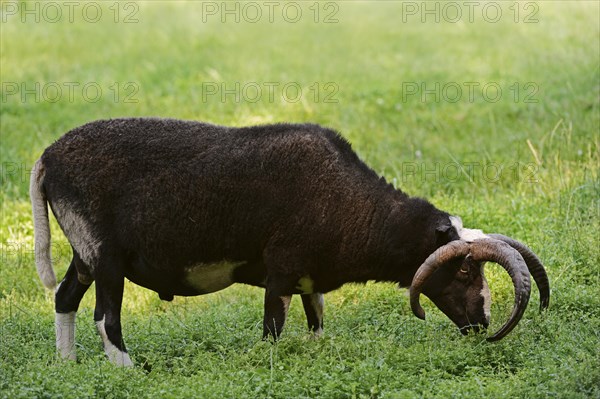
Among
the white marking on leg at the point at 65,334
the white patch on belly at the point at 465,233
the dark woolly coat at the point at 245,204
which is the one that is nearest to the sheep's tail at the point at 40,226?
the dark woolly coat at the point at 245,204

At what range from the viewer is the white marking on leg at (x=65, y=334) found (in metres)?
8.72

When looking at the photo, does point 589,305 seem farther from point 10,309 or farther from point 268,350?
point 10,309

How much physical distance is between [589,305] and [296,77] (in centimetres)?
946

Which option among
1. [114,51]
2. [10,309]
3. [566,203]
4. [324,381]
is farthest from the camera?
[114,51]

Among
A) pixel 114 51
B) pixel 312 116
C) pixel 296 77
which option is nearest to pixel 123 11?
pixel 114 51

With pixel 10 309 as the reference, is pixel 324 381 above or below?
above

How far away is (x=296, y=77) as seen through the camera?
17516 mm

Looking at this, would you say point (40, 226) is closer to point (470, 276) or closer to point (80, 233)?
point (80, 233)

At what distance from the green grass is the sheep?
1.55 feet

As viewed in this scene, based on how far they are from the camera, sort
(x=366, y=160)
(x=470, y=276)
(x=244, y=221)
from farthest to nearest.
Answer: (x=366, y=160) → (x=244, y=221) → (x=470, y=276)

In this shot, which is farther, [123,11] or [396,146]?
[123,11]

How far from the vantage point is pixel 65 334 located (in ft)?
28.9

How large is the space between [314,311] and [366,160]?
5.05 m

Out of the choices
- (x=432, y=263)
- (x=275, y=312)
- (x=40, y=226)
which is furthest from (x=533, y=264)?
(x=40, y=226)
